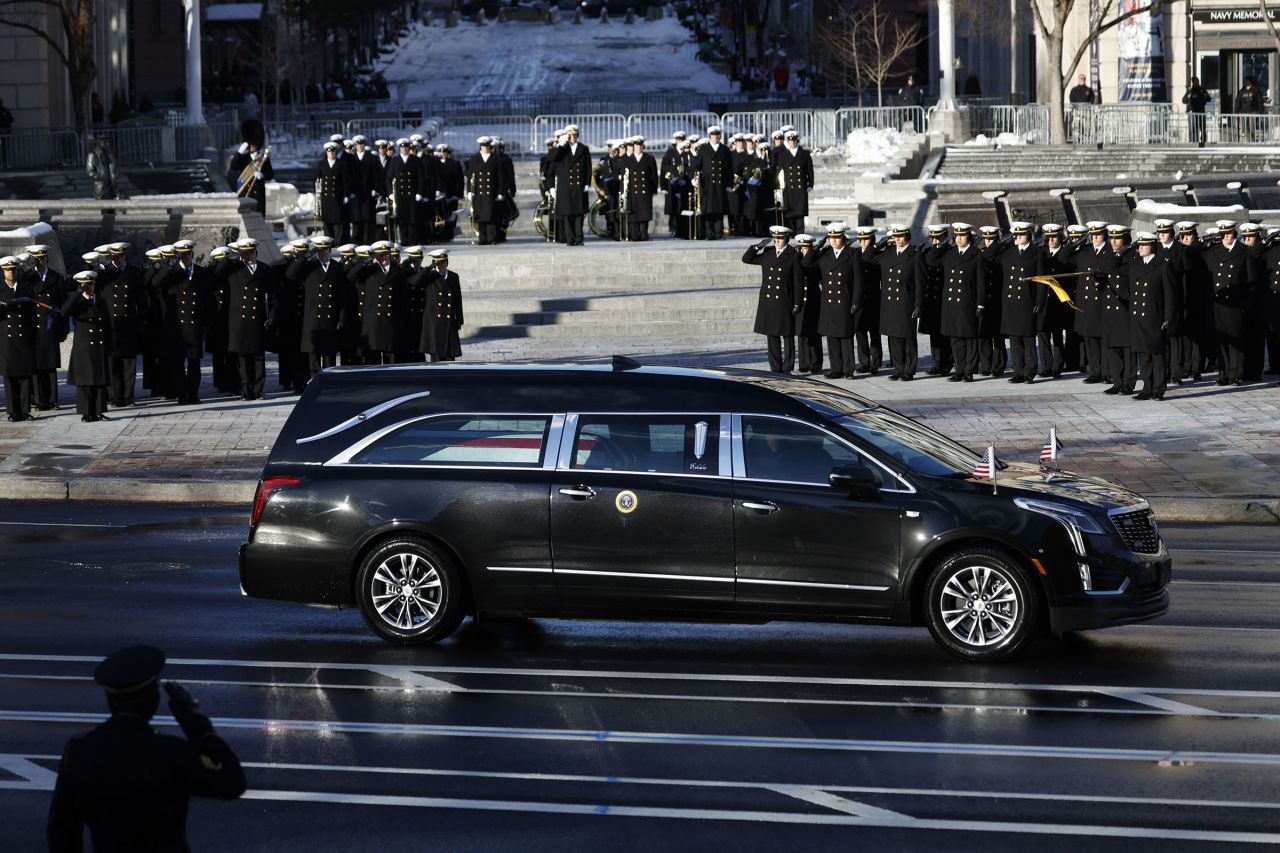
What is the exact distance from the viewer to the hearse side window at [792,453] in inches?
463

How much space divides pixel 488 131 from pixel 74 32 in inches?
458

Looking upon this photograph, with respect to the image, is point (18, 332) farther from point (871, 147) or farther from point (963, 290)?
point (871, 147)

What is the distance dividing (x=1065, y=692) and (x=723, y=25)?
108746 millimetres

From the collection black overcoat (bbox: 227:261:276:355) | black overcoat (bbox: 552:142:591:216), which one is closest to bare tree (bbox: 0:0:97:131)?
black overcoat (bbox: 552:142:591:216)

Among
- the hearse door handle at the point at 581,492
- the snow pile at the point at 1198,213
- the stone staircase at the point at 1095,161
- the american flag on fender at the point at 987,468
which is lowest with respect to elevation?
the hearse door handle at the point at 581,492

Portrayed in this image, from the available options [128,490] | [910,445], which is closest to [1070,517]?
[910,445]

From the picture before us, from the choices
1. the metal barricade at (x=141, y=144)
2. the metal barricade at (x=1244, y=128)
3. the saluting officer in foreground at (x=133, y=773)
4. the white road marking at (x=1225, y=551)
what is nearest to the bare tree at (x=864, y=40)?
the metal barricade at (x=1244, y=128)

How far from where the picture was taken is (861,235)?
2444cm

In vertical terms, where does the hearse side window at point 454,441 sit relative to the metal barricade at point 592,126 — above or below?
below

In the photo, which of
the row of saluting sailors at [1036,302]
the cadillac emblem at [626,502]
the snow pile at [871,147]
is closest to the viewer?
the cadillac emblem at [626,502]

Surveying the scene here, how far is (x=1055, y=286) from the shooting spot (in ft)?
75.6

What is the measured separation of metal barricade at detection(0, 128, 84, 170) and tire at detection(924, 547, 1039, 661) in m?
43.0

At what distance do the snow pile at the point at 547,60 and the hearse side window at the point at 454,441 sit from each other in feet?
188

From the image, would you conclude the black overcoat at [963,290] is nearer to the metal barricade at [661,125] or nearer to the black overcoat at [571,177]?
the black overcoat at [571,177]
